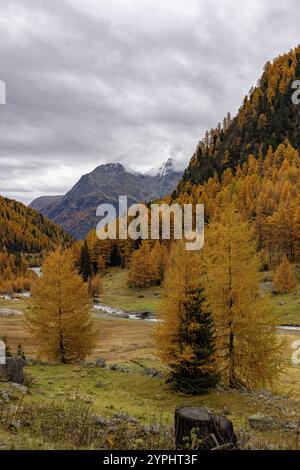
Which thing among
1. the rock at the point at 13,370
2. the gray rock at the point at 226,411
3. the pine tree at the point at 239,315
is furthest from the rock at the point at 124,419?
the pine tree at the point at 239,315

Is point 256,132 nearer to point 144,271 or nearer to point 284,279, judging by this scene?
point 144,271

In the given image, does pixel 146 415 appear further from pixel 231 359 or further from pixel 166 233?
pixel 166 233

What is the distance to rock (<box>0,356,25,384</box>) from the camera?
1920 cm

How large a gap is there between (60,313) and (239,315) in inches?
591

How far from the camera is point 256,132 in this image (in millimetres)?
180000

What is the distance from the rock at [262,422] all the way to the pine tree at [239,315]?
6334mm

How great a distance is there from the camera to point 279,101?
179 metres

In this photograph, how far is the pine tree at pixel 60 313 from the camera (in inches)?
1250

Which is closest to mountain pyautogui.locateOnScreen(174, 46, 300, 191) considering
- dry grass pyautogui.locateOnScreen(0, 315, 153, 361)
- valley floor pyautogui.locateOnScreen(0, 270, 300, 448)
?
dry grass pyautogui.locateOnScreen(0, 315, 153, 361)

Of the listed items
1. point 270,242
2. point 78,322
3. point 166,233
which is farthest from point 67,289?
point 166,233

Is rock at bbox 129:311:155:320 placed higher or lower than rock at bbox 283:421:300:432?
lower

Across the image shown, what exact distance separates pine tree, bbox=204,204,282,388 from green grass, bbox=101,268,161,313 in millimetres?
58620

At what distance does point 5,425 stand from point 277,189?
11156 centimetres

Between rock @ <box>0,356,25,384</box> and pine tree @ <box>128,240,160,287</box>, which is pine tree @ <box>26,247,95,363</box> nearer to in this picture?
rock @ <box>0,356,25,384</box>
